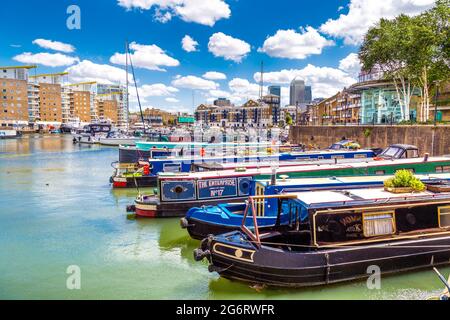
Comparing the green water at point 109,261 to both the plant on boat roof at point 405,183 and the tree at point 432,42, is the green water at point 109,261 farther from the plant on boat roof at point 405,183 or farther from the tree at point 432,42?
the tree at point 432,42

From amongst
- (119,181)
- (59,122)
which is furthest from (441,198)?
(59,122)

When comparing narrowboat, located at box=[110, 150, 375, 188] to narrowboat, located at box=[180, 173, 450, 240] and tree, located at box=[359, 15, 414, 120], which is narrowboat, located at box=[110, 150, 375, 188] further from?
tree, located at box=[359, 15, 414, 120]

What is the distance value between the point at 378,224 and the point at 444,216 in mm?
2545

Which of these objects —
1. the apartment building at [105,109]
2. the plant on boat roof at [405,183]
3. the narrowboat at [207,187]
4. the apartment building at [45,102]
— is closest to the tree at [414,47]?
the narrowboat at [207,187]

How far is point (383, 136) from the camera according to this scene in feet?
117

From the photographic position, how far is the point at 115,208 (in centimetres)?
2141

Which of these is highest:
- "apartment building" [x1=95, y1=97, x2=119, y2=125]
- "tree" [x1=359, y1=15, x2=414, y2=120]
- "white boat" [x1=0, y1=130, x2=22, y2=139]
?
"apartment building" [x1=95, y1=97, x2=119, y2=125]

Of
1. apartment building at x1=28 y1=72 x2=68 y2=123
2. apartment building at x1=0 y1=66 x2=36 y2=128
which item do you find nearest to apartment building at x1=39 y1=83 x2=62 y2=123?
apartment building at x1=28 y1=72 x2=68 y2=123

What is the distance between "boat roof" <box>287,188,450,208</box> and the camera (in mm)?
10406

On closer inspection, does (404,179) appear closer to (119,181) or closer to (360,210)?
(360,210)

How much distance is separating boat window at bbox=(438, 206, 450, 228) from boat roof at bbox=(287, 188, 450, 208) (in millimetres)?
380

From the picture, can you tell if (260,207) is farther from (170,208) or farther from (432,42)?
(432,42)

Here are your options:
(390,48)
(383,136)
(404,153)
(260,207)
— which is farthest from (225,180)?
(390,48)

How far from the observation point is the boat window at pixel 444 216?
11234 millimetres
